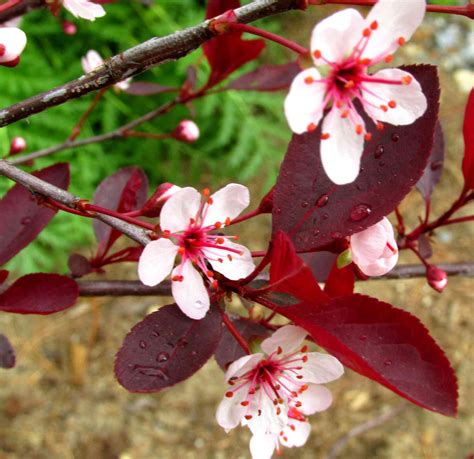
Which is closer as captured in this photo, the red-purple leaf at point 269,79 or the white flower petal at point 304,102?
the white flower petal at point 304,102

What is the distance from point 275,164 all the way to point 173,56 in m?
1.71

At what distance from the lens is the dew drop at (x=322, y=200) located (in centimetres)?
54

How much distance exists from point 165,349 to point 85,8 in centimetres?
33

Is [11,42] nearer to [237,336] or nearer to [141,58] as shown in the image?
[141,58]

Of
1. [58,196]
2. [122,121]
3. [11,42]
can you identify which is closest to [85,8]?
[11,42]

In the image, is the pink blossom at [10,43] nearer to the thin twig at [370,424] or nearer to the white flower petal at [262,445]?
the white flower petal at [262,445]

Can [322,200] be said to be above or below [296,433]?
above

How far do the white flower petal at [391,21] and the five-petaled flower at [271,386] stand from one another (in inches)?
9.9

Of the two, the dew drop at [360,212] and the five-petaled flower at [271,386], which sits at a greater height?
the dew drop at [360,212]

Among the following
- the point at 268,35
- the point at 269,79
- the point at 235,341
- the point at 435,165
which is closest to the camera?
the point at 268,35

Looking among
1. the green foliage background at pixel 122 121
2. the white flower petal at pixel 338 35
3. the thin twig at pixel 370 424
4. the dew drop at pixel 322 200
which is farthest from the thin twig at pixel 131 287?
the green foliage background at pixel 122 121

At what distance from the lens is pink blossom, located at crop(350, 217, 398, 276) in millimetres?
521

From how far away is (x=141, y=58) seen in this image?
49 centimetres

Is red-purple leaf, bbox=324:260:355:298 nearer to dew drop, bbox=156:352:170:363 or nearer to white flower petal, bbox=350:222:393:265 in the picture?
white flower petal, bbox=350:222:393:265
